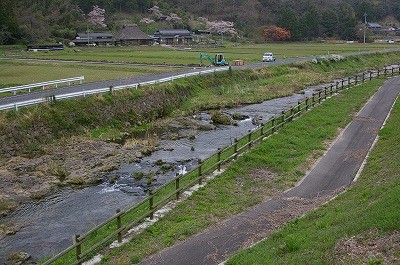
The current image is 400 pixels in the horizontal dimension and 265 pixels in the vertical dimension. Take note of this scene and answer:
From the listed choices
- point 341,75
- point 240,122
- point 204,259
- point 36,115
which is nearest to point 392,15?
point 341,75

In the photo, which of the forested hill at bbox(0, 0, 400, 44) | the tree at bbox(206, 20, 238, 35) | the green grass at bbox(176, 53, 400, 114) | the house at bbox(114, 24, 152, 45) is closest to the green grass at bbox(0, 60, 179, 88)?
the green grass at bbox(176, 53, 400, 114)

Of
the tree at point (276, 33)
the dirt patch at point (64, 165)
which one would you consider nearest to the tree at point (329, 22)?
the tree at point (276, 33)

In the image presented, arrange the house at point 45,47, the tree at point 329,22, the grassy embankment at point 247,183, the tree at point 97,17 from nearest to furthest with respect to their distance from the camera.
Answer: the grassy embankment at point 247,183, the house at point 45,47, the tree at point 97,17, the tree at point 329,22

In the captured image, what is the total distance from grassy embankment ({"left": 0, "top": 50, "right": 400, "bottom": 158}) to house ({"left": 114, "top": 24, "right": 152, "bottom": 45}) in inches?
2029

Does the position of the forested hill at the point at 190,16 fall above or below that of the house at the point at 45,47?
above

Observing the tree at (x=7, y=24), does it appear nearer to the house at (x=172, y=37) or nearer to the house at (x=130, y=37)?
the house at (x=130, y=37)

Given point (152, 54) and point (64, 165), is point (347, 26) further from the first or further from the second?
point (64, 165)

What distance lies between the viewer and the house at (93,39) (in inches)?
3632

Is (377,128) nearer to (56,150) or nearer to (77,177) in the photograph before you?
(77,177)

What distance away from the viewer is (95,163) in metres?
22.3

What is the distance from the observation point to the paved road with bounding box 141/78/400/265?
10.9 m

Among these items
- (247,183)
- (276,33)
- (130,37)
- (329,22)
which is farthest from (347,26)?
(247,183)

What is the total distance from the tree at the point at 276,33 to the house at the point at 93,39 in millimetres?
40149

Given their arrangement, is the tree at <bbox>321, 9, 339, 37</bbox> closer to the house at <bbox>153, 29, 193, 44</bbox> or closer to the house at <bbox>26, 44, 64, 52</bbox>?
the house at <bbox>153, 29, 193, 44</bbox>
